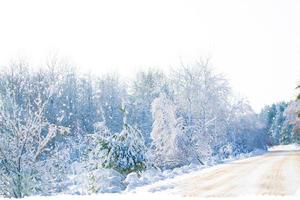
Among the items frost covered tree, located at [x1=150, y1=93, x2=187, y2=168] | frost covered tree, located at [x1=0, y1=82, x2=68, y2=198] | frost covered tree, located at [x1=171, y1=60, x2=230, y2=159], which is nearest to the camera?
frost covered tree, located at [x1=0, y1=82, x2=68, y2=198]

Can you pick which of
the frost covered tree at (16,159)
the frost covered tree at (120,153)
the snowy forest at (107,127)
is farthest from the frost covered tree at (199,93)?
the frost covered tree at (16,159)

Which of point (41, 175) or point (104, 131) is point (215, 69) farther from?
point (41, 175)

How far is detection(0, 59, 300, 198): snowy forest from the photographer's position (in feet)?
Answer: 69.8

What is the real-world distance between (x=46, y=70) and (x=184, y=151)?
95.4 feet

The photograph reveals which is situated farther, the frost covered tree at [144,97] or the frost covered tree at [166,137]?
the frost covered tree at [144,97]

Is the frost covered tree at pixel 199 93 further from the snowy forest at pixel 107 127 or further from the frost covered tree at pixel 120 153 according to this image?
the frost covered tree at pixel 120 153

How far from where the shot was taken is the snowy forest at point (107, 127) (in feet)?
69.8

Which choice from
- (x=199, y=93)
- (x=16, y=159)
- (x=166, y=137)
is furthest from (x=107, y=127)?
(x=199, y=93)

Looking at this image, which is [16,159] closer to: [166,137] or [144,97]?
[166,137]

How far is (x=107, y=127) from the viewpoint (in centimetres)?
3662

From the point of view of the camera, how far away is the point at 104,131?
2953cm

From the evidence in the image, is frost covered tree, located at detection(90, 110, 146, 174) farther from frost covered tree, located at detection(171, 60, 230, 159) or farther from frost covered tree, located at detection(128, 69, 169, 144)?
frost covered tree, located at detection(128, 69, 169, 144)

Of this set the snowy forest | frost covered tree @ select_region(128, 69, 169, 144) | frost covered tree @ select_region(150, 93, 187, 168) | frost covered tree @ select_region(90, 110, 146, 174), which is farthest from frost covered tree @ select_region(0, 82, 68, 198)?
frost covered tree @ select_region(128, 69, 169, 144)

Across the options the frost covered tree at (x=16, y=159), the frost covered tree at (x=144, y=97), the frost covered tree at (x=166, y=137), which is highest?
the frost covered tree at (x=144, y=97)
